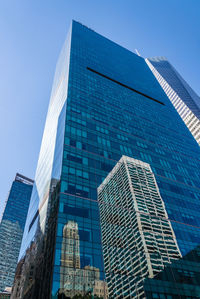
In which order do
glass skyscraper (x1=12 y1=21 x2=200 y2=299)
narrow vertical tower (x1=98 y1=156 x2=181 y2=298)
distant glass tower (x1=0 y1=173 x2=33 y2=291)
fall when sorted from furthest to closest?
distant glass tower (x1=0 y1=173 x2=33 y2=291) < narrow vertical tower (x1=98 y1=156 x2=181 y2=298) < glass skyscraper (x1=12 y1=21 x2=200 y2=299)

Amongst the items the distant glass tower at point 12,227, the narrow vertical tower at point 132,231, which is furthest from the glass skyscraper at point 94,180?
the distant glass tower at point 12,227

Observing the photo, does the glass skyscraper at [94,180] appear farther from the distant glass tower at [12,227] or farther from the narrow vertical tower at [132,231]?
the distant glass tower at [12,227]

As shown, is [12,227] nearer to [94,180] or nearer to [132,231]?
[94,180]

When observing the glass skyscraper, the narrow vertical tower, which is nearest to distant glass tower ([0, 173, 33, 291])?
the glass skyscraper

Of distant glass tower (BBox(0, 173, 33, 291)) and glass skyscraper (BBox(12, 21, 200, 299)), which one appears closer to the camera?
glass skyscraper (BBox(12, 21, 200, 299))

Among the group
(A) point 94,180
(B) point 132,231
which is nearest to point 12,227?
(A) point 94,180

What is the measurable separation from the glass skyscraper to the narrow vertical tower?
1.93ft

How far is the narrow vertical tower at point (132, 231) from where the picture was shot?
32.3 m

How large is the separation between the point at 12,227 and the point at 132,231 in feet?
429

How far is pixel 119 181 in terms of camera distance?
1922 inches

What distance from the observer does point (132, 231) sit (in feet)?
128

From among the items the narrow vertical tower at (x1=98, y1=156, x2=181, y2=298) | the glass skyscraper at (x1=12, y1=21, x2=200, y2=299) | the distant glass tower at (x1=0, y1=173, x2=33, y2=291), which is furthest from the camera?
the distant glass tower at (x1=0, y1=173, x2=33, y2=291)

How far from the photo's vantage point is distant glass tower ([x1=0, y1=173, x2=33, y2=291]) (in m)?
127

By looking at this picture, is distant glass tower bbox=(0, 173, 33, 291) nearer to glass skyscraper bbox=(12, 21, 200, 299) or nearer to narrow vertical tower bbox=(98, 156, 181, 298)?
glass skyscraper bbox=(12, 21, 200, 299)
